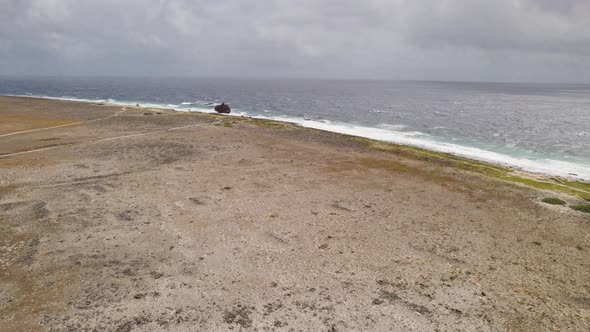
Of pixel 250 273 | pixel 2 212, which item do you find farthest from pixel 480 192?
pixel 2 212

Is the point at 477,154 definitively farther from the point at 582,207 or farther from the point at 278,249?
the point at 278,249

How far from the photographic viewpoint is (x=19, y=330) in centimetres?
1303

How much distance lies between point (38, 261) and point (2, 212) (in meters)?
8.48

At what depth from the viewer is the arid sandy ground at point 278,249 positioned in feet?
47.3

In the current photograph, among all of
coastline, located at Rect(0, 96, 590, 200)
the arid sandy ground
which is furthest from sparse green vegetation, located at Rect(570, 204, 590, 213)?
coastline, located at Rect(0, 96, 590, 200)

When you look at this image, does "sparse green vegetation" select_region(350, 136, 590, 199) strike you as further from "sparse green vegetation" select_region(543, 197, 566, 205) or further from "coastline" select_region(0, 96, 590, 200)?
"sparse green vegetation" select_region(543, 197, 566, 205)

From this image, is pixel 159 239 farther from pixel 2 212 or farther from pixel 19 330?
pixel 2 212

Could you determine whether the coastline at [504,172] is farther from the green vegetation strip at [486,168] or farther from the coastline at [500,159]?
the coastline at [500,159]

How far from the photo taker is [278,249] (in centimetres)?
1944

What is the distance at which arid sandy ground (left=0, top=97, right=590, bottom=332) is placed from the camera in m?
14.4

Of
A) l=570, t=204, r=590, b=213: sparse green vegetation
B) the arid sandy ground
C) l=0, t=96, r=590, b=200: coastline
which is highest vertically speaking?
l=0, t=96, r=590, b=200: coastline

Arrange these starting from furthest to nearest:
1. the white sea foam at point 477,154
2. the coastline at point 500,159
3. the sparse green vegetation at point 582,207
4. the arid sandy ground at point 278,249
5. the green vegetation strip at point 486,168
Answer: the white sea foam at point 477,154 → the coastline at point 500,159 → the green vegetation strip at point 486,168 → the sparse green vegetation at point 582,207 → the arid sandy ground at point 278,249

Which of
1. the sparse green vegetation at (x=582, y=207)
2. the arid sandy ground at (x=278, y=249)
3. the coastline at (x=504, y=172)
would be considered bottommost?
the arid sandy ground at (x=278, y=249)

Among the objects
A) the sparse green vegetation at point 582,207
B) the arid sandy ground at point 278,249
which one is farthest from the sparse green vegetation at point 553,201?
the arid sandy ground at point 278,249
